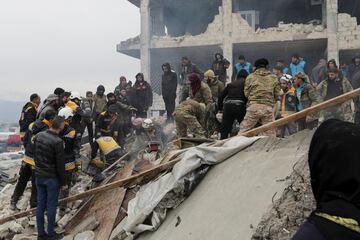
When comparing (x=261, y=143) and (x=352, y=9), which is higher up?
(x=352, y=9)

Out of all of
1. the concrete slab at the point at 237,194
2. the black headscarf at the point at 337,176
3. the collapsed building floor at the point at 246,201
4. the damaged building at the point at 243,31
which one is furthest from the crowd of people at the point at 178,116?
the damaged building at the point at 243,31

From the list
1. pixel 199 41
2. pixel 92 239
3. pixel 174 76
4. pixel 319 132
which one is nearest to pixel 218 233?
pixel 319 132

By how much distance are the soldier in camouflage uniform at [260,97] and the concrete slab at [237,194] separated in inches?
53.5

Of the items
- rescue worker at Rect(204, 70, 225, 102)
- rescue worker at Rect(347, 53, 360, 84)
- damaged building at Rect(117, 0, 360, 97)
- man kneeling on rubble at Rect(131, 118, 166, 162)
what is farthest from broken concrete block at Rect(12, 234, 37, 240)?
damaged building at Rect(117, 0, 360, 97)

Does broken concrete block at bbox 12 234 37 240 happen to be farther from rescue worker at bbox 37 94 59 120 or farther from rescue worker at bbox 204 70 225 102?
rescue worker at bbox 204 70 225 102

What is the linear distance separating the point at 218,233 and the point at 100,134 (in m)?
5.66

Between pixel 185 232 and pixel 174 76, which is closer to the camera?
pixel 185 232

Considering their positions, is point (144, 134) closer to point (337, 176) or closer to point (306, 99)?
point (306, 99)

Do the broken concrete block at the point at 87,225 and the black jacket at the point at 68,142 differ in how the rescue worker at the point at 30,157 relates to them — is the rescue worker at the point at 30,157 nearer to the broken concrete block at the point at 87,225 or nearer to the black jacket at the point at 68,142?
the black jacket at the point at 68,142

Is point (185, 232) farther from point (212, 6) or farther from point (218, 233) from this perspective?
point (212, 6)

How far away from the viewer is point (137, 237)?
409 cm

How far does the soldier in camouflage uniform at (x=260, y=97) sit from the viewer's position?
5598 millimetres

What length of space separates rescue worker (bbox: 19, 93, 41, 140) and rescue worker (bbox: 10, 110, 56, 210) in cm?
34

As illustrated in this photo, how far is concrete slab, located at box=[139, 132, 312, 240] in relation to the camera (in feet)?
10.4
